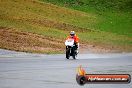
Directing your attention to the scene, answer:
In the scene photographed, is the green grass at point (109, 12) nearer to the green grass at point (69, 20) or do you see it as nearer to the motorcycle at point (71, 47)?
the green grass at point (69, 20)

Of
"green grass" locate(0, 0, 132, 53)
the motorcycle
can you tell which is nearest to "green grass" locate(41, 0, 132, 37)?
"green grass" locate(0, 0, 132, 53)

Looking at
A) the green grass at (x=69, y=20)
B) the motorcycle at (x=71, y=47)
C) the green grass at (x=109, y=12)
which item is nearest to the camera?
the motorcycle at (x=71, y=47)

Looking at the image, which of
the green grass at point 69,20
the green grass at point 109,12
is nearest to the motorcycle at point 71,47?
the green grass at point 69,20

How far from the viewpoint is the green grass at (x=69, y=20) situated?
165ft

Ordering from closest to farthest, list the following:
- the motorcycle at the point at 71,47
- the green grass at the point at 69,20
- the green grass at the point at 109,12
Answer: the motorcycle at the point at 71,47 → the green grass at the point at 69,20 → the green grass at the point at 109,12

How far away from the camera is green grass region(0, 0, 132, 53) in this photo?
1978 inches

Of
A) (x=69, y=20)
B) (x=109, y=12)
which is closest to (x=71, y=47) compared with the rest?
(x=69, y=20)

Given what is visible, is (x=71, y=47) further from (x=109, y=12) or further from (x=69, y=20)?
(x=109, y=12)

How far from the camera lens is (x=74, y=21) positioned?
202ft

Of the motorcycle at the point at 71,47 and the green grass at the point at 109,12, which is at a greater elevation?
the motorcycle at the point at 71,47

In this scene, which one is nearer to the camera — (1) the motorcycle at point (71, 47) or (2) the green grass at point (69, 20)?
(1) the motorcycle at point (71, 47)

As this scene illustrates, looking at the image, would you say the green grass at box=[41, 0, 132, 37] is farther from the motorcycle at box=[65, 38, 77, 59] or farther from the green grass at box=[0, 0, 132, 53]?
the motorcycle at box=[65, 38, 77, 59]

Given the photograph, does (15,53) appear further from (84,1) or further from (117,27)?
(84,1)

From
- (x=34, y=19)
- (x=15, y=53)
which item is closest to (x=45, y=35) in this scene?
(x=34, y=19)
